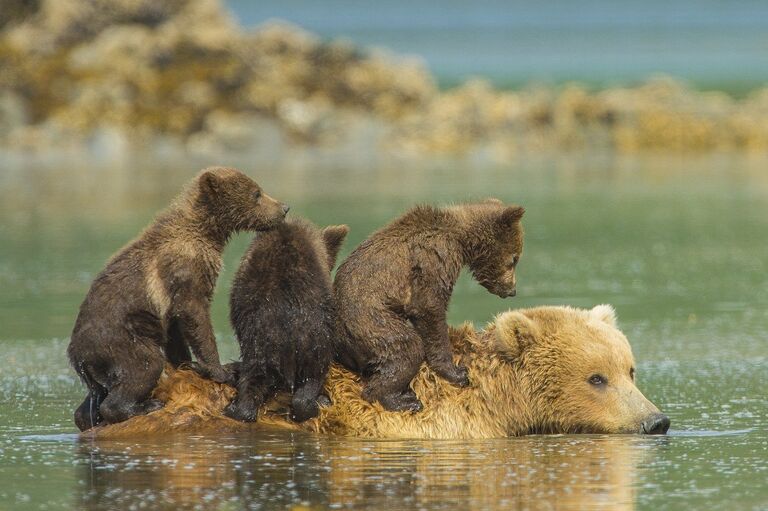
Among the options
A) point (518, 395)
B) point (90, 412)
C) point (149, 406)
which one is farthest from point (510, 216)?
point (90, 412)

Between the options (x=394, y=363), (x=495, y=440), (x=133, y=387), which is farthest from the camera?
(x=495, y=440)

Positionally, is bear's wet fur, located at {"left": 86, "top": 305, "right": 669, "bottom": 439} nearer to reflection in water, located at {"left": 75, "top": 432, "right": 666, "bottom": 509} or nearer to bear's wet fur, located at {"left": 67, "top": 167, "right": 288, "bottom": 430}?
reflection in water, located at {"left": 75, "top": 432, "right": 666, "bottom": 509}

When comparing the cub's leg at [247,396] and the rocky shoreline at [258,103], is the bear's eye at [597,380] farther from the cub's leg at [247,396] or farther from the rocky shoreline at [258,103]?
the rocky shoreline at [258,103]

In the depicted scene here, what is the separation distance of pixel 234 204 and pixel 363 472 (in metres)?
2.03

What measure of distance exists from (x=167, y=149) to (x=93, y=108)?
11.9 ft

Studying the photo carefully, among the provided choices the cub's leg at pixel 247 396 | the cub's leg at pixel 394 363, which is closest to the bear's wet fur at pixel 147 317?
the cub's leg at pixel 247 396

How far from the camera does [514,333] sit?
9414 millimetres

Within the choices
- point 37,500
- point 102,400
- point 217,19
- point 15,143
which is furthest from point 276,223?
point 217,19

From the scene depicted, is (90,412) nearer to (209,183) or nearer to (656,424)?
(209,183)

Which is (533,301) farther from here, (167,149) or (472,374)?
(167,149)

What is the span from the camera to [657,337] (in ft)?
47.1

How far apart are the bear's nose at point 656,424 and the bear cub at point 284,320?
76.4 inches

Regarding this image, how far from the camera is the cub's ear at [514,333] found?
30.7 ft

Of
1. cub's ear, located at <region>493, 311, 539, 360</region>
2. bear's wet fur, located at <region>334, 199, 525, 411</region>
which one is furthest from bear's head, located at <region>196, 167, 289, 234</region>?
cub's ear, located at <region>493, 311, 539, 360</region>
